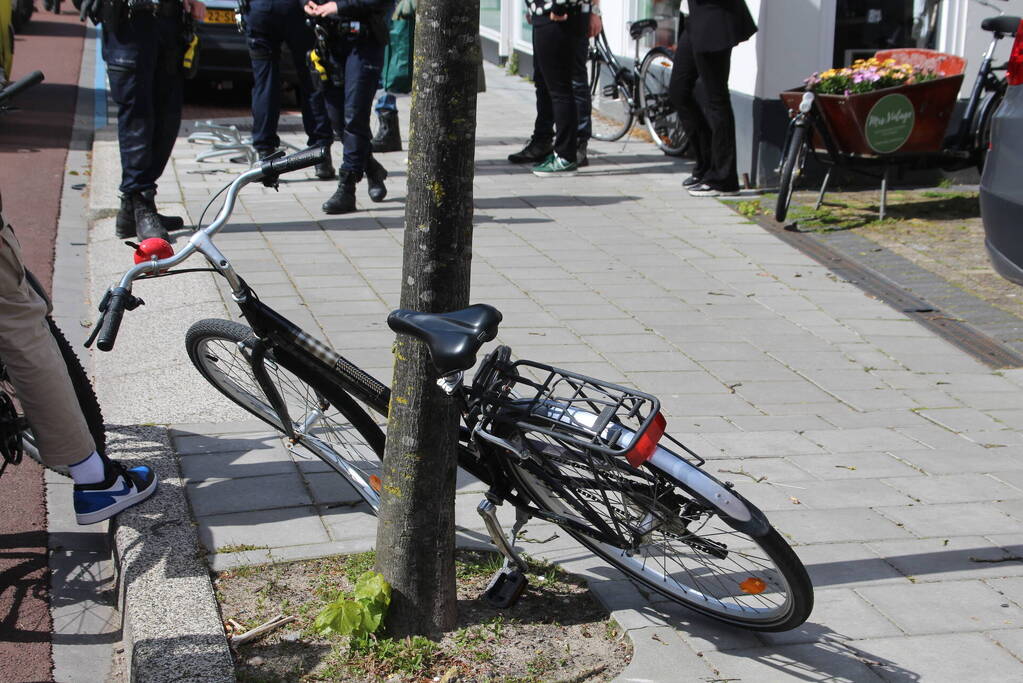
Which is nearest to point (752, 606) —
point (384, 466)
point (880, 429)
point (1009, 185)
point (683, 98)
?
point (384, 466)

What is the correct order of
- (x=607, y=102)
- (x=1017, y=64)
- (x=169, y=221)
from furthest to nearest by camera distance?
(x=607, y=102) → (x=169, y=221) → (x=1017, y=64)

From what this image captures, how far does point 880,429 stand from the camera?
200 inches

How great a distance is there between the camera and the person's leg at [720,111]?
902 cm

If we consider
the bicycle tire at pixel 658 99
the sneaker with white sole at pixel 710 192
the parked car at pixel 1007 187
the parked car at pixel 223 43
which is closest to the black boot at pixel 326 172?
the sneaker with white sole at pixel 710 192

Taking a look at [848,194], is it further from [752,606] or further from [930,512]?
[752,606]

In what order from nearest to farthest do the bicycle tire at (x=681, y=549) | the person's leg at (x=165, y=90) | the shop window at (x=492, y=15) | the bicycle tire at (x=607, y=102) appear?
the bicycle tire at (x=681, y=549)
the person's leg at (x=165, y=90)
the bicycle tire at (x=607, y=102)
the shop window at (x=492, y=15)

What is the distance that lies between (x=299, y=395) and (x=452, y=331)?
4.48 feet

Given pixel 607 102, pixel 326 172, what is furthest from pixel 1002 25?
pixel 607 102

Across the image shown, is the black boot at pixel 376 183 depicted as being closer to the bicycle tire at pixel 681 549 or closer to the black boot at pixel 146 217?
the black boot at pixel 146 217

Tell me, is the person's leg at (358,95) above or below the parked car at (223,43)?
below

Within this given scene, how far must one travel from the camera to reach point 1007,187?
5.67 metres

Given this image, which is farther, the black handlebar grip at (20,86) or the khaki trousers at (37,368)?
the black handlebar grip at (20,86)

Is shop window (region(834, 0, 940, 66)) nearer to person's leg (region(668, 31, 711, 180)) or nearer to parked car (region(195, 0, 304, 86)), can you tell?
person's leg (region(668, 31, 711, 180))

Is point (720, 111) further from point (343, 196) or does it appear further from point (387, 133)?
point (387, 133)
